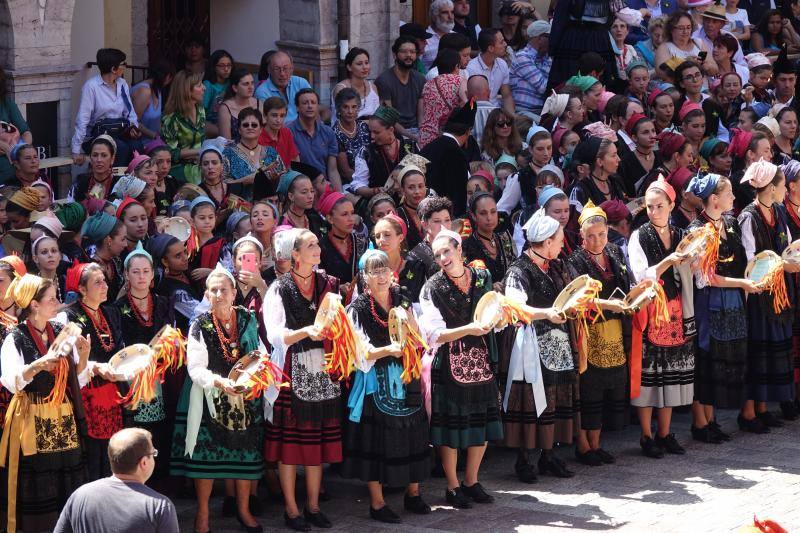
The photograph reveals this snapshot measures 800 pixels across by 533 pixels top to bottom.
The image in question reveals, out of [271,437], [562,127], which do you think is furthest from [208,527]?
[562,127]

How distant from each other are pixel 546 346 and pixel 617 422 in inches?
38.4

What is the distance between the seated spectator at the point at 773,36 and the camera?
58.6ft

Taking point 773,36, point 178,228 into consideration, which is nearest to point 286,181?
point 178,228

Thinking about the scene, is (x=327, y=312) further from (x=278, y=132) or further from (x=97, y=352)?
(x=278, y=132)

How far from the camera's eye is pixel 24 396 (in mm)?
8703

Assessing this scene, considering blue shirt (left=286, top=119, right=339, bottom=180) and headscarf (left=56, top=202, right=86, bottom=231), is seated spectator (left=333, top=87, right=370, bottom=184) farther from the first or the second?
headscarf (left=56, top=202, right=86, bottom=231)

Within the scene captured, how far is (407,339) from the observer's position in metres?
9.28

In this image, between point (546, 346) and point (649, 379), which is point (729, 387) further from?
point (546, 346)

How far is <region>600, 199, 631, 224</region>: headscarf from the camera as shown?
11.5m

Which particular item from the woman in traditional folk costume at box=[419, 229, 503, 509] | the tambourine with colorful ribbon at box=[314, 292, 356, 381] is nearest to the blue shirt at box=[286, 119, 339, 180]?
the woman in traditional folk costume at box=[419, 229, 503, 509]

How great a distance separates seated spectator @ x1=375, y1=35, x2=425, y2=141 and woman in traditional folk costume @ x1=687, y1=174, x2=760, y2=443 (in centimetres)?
383

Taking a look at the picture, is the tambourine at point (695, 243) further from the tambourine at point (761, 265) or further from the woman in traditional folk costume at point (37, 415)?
the woman in traditional folk costume at point (37, 415)

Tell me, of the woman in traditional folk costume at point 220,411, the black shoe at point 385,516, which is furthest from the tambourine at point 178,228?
the black shoe at point 385,516

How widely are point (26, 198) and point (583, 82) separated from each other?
5554mm
